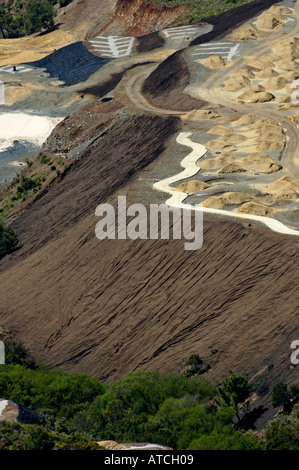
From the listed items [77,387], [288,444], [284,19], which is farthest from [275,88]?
[288,444]

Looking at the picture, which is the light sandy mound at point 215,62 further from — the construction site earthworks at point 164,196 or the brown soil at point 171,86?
the brown soil at point 171,86

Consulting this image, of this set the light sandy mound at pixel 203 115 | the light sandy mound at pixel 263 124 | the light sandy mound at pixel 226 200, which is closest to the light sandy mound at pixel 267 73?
the light sandy mound at pixel 203 115

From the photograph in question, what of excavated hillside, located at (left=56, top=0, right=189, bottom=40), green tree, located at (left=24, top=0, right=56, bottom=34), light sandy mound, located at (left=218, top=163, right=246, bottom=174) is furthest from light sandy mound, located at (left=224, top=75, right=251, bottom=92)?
green tree, located at (left=24, top=0, right=56, bottom=34)

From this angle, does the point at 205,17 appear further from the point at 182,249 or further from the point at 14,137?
the point at 182,249

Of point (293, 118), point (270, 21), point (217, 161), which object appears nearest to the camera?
point (217, 161)

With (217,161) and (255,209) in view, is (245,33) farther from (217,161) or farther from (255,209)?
(255,209)

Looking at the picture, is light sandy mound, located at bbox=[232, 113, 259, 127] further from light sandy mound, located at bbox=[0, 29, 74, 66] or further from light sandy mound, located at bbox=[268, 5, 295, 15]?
light sandy mound, located at bbox=[0, 29, 74, 66]

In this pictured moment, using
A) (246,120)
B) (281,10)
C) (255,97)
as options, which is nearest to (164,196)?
(246,120)
